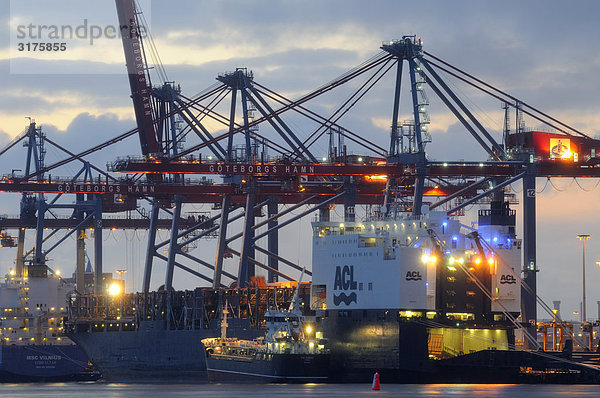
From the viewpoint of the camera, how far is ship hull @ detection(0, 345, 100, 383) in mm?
108000

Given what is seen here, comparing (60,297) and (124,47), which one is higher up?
(124,47)

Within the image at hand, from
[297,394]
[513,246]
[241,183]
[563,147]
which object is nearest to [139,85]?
[241,183]

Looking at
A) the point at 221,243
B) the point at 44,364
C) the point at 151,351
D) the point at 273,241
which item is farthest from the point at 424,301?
the point at 273,241

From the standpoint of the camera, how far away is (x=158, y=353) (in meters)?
97.4

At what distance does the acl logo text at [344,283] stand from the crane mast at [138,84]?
39.1 m

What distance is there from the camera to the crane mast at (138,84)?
113375 millimetres

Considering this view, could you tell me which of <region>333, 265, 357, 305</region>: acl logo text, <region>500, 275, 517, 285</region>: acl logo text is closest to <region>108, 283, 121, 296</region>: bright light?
<region>333, 265, 357, 305</region>: acl logo text

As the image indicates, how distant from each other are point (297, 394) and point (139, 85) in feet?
189

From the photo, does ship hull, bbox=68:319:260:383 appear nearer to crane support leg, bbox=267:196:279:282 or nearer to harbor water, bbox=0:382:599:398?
harbor water, bbox=0:382:599:398

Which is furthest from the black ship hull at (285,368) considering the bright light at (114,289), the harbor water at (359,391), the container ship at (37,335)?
the container ship at (37,335)

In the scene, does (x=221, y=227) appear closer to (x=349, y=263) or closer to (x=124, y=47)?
(x=124, y=47)

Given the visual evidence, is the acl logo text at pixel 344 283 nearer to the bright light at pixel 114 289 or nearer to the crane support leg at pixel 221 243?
the crane support leg at pixel 221 243

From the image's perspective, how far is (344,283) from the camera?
255 feet

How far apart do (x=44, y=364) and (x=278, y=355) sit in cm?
3949
